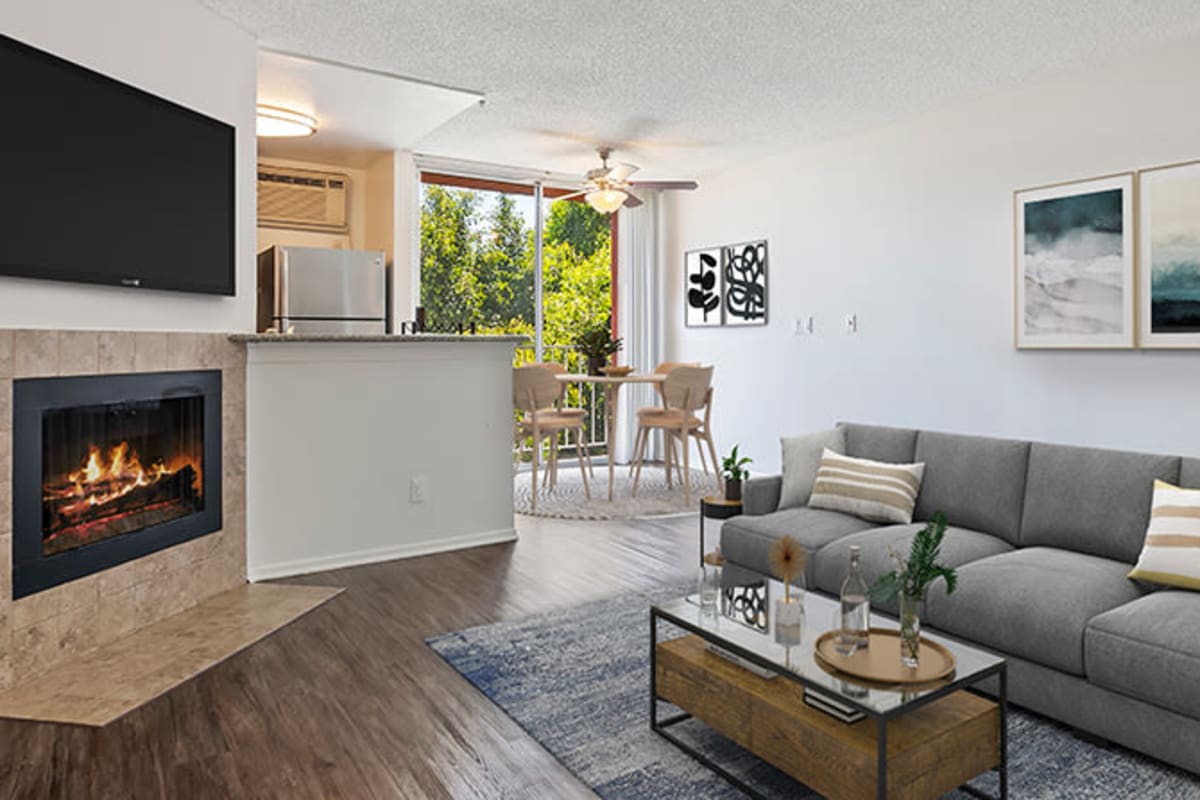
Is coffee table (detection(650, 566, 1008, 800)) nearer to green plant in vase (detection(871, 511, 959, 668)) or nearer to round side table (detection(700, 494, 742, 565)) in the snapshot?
green plant in vase (detection(871, 511, 959, 668))

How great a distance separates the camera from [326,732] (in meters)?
2.36

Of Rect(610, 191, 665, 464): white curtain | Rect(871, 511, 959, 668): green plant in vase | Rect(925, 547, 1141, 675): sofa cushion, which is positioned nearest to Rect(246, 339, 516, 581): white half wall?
Rect(925, 547, 1141, 675): sofa cushion

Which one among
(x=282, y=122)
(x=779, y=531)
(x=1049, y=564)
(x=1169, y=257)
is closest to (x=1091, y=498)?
(x=1049, y=564)

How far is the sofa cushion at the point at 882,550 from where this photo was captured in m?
2.89

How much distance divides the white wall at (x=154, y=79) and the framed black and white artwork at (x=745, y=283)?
4.05 m

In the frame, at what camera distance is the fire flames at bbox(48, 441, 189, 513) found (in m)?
3.01

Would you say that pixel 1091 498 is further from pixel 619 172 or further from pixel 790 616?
pixel 619 172

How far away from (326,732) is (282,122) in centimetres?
405

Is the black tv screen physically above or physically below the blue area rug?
above

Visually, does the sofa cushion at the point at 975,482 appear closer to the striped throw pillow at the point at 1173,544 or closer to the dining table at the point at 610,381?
the striped throw pillow at the point at 1173,544

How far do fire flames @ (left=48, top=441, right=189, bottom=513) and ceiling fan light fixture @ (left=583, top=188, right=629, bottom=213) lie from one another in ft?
11.4

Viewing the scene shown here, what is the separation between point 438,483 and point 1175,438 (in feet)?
12.7

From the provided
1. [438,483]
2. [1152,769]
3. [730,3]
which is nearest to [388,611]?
[438,483]

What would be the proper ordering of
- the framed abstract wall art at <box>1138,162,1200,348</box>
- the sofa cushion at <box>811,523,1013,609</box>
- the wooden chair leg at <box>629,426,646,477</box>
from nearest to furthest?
the sofa cushion at <box>811,523,1013,609</box> → the framed abstract wall art at <box>1138,162,1200,348</box> → the wooden chair leg at <box>629,426,646,477</box>
